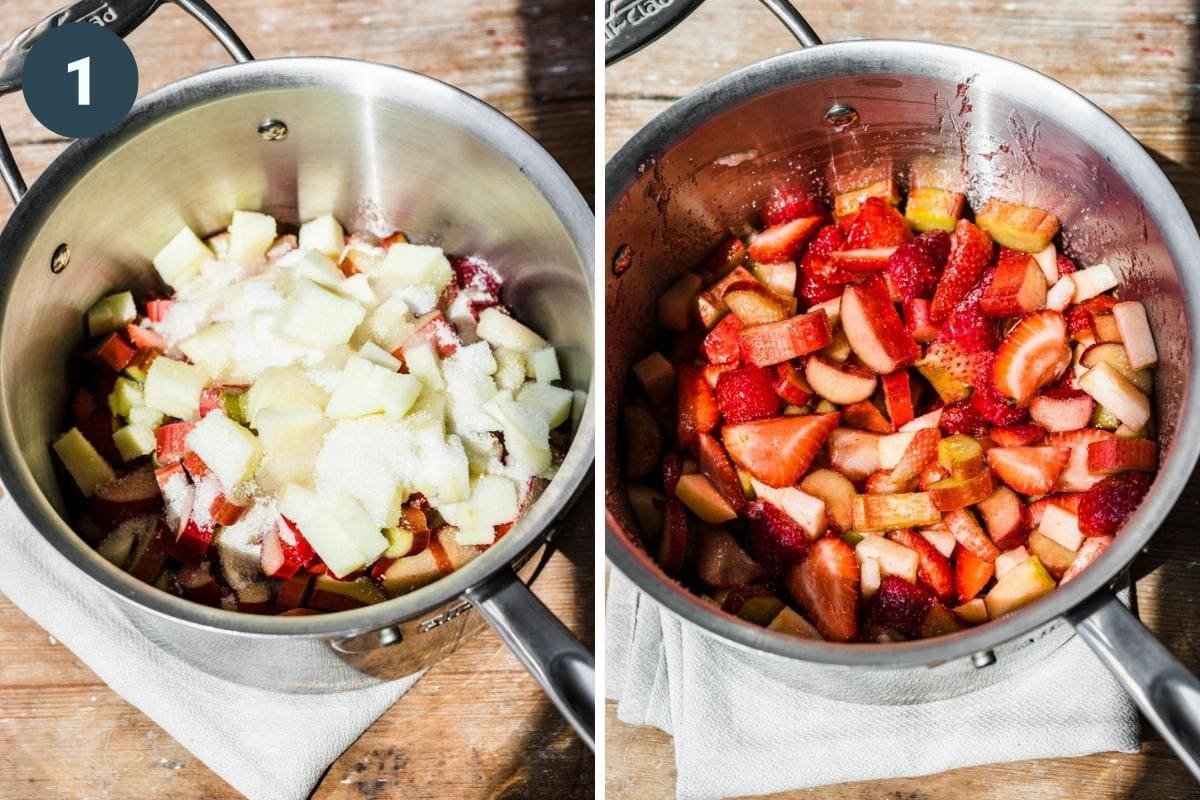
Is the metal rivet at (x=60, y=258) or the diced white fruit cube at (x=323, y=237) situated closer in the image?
the metal rivet at (x=60, y=258)

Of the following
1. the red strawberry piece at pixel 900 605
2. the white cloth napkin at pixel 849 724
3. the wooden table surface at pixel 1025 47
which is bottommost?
the white cloth napkin at pixel 849 724

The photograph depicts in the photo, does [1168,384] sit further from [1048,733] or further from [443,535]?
[443,535]

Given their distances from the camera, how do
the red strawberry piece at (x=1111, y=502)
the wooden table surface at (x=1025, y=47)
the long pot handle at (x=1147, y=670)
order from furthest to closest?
1. the wooden table surface at (x=1025, y=47)
2. the red strawberry piece at (x=1111, y=502)
3. the long pot handle at (x=1147, y=670)

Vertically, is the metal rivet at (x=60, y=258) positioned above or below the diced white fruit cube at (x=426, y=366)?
above

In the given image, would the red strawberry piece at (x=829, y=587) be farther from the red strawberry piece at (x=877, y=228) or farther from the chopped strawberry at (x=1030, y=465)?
the red strawberry piece at (x=877, y=228)

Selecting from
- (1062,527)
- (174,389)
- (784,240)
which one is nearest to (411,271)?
(174,389)

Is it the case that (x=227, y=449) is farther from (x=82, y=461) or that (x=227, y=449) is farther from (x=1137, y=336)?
(x=1137, y=336)

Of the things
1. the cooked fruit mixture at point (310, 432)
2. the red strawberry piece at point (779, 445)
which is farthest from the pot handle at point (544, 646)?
the red strawberry piece at point (779, 445)

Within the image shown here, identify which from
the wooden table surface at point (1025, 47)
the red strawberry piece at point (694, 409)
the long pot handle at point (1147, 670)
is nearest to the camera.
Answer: the long pot handle at point (1147, 670)
